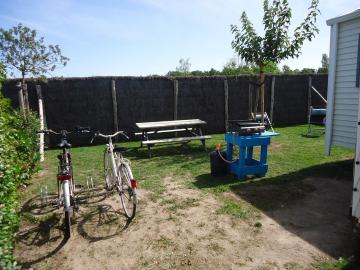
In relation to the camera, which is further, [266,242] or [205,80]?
[205,80]

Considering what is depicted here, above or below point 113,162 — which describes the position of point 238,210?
below

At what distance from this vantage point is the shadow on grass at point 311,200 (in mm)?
3773

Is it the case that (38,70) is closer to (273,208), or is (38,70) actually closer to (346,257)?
(273,208)

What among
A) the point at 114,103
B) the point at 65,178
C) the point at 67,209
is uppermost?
the point at 114,103

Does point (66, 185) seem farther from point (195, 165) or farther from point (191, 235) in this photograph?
point (195, 165)

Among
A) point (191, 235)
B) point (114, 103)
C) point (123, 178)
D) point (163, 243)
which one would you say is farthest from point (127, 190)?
point (114, 103)

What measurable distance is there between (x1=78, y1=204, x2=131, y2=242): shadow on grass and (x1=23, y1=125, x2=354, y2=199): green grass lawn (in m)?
1.09

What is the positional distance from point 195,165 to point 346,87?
3.49m

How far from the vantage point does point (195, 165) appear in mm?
7191

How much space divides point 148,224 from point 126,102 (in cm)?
667

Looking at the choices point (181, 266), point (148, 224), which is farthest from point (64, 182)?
point (181, 266)

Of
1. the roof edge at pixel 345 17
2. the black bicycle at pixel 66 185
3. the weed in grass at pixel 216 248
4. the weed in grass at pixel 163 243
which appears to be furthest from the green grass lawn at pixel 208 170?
the roof edge at pixel 345 17

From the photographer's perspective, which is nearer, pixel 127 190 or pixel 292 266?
pixel 292 266

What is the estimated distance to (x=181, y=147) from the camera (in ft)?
30.2
